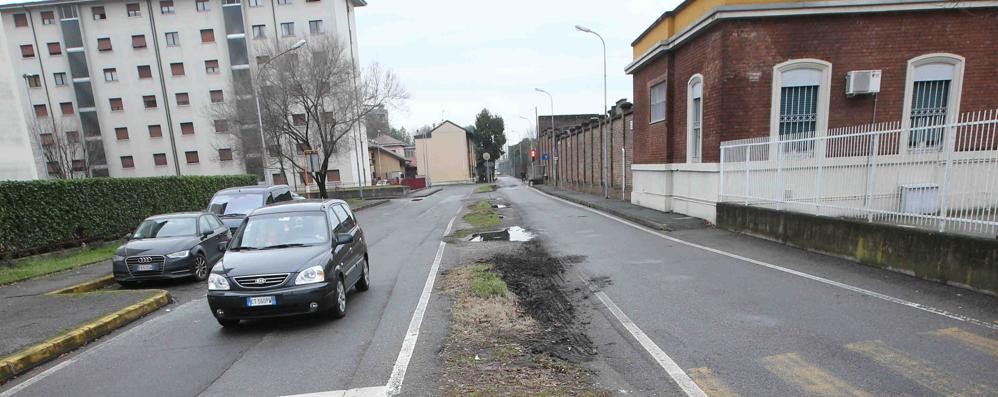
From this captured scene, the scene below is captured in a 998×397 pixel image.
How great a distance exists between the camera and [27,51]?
4675 cm

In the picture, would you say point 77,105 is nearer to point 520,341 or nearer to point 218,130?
point 218,130

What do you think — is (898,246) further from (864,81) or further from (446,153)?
(446,153)

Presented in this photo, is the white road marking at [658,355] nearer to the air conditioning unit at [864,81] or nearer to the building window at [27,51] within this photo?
the air conditioning unit at [864,81]

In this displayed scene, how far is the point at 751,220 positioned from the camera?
35.1 ft

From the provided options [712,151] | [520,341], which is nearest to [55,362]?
[520,341]

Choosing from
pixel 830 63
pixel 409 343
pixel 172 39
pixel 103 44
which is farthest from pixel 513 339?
pixel 103 44

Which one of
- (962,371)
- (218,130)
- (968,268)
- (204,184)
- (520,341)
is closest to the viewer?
(962,371)

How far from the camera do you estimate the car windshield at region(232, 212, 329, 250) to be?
20.3ft

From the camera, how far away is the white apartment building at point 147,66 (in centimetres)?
4559

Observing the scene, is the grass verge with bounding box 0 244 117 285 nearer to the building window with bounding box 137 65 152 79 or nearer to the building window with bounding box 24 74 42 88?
the building window with bounding box 137 65 152 79

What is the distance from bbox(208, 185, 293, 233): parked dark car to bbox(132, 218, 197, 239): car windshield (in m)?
2.23

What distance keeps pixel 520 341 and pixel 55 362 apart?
5.15 m

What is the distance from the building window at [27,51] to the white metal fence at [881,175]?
6630 cm

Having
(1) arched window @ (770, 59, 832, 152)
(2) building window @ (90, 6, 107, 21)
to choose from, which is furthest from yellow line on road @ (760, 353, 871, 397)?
(2) building window @ (90, 6, 107, 21)
